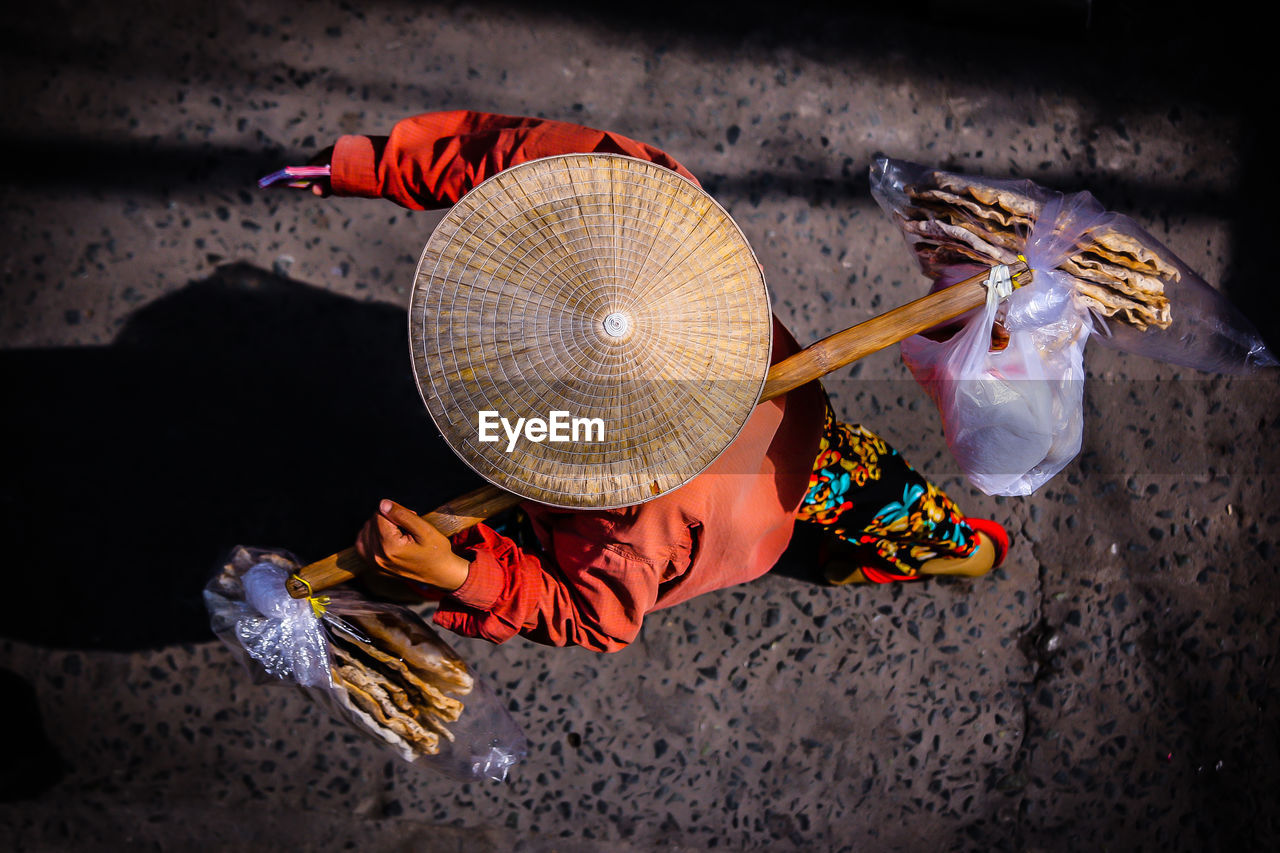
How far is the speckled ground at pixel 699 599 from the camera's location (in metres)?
2.50

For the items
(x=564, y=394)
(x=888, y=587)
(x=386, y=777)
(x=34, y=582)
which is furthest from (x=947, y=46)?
(x=34, y=582)

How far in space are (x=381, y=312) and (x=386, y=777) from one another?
1440mm

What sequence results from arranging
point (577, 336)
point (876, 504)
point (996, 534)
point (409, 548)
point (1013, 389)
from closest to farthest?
point (577, 336) → point (409, 548) → point (1013, 389) → point (876, 504) → point (996, 534)

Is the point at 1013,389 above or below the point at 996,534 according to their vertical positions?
above

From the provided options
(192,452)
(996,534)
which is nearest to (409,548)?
(192,452)

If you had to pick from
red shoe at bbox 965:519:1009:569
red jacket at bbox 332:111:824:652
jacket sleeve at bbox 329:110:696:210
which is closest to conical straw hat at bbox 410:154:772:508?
red jacket at bbox 332:111:824:652

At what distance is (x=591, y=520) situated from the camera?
1412mm

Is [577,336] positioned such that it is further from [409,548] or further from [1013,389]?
[1013,389]

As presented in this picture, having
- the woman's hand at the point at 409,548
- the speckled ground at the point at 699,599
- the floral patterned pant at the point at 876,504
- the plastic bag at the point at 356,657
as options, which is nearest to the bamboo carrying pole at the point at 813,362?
the woman's hand at the point at 409,548

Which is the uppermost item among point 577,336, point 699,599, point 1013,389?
point 577,336

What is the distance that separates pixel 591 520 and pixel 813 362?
0.48 m

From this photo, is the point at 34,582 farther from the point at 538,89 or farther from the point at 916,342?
the point at 916,342

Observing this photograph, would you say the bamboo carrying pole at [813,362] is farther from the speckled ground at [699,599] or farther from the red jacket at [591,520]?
the speckled ground at [699,599]

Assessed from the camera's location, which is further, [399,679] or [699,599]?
[699,599]
